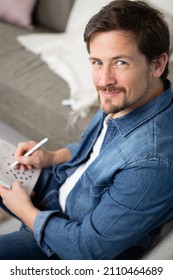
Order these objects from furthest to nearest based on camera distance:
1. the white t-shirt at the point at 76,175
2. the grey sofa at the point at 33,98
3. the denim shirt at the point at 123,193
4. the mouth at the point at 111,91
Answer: the grey sofa at the point at 33,98, the white t-shirt at the point at 76,175, the mouth at the point at 111,91, the denim shirt at the point at 123,193

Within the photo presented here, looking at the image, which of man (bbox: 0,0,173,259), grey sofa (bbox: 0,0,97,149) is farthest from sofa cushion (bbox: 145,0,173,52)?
man (bbox: 0,0,173,259)

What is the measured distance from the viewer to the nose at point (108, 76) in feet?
2.98

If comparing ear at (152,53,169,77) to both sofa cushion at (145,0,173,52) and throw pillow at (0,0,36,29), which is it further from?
throw pillow at (0,0,36,29)

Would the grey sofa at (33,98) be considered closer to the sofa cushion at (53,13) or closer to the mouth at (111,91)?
the sofa cushion at (53,13)

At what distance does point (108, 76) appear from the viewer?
912 millimetres

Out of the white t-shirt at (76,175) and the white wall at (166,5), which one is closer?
the white t-shirt at (76,175)

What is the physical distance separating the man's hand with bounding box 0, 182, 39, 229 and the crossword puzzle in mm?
33

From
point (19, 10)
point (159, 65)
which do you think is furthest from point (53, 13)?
point (159, 65)

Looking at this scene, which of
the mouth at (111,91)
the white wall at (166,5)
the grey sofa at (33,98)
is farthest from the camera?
the white wall at (166,5)

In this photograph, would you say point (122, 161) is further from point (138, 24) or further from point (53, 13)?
point (53, 13)

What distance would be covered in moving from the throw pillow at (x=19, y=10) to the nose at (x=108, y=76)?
154 centimetres

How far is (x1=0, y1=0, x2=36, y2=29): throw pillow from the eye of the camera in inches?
89.4

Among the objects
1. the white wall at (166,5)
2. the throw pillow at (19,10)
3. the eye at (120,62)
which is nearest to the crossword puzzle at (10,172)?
the eye at (120,62)
